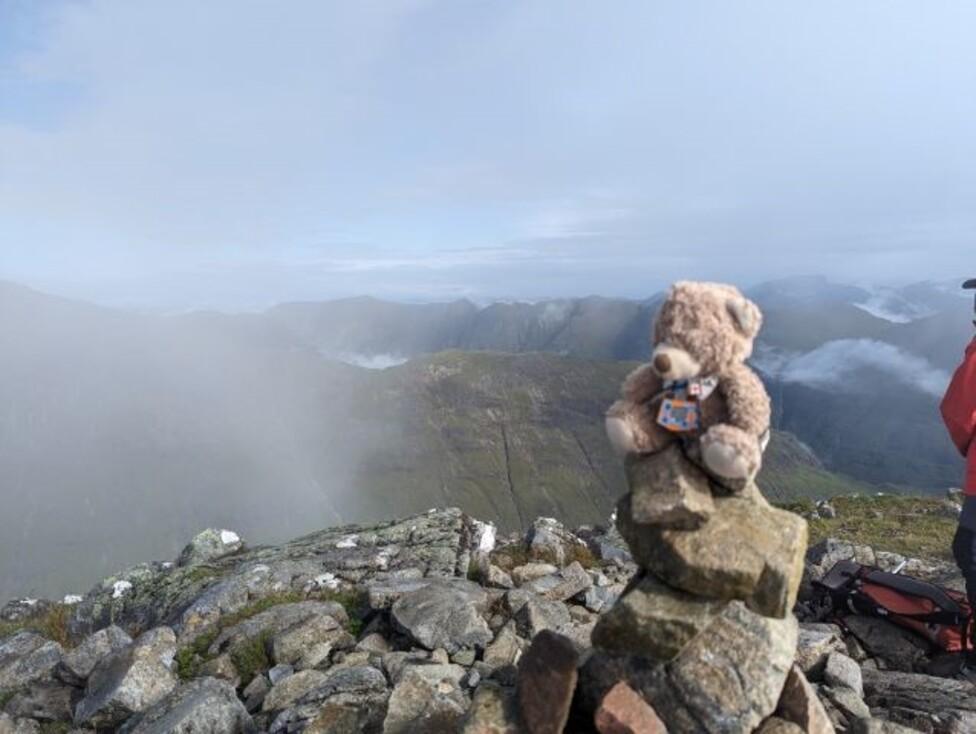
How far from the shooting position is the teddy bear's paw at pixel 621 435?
595 centimetres

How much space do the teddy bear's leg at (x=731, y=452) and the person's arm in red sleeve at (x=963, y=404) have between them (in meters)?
5.89

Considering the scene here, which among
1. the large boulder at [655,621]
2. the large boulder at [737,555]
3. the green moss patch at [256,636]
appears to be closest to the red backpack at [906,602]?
the large boulder at [737,555]

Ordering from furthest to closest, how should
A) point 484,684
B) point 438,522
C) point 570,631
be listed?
point 438,522 < point 570,631 < point 484,684

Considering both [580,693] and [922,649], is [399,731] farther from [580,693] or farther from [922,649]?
[922,649]

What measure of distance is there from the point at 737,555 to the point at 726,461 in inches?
32.1

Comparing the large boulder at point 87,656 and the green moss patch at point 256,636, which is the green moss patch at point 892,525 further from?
the large boulder at point 87,656

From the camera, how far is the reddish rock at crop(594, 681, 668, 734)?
5.46 meters

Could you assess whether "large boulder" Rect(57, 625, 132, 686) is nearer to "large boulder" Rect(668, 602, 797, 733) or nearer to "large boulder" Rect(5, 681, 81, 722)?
"large boulder" Rect(5, 681, 81, 722)

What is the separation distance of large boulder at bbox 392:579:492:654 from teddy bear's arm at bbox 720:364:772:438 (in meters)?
5.88

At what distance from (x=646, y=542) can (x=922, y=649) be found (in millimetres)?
7915

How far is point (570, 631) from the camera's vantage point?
9695 mm

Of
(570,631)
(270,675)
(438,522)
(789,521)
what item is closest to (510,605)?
(570,631)

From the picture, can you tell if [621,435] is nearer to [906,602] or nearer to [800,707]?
[800,707]

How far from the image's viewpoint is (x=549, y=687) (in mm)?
5895
